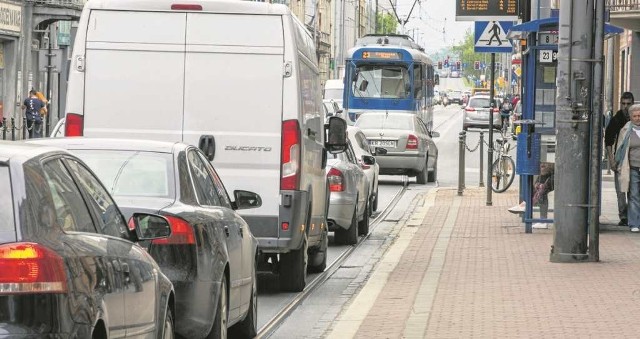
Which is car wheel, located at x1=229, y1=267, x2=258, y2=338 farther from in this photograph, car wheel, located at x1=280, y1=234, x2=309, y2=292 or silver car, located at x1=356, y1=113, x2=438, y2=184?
silver car, located at x1=356, y1=113, x2=438, y2=184

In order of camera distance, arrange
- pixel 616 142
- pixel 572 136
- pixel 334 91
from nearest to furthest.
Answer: pixel 572 136, pixel 616 142, pixel 334 91

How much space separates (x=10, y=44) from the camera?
53.8 m

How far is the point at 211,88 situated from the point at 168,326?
551cm

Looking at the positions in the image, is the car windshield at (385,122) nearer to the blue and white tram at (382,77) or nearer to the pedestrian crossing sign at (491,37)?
the pedestrian crossing sign at (491,37)

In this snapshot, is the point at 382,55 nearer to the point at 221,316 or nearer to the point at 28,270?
the point at 221,316

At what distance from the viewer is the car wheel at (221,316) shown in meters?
9.20

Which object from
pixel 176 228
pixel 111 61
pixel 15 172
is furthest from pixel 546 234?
pixel 15 172

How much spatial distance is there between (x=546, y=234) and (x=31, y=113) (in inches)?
1208

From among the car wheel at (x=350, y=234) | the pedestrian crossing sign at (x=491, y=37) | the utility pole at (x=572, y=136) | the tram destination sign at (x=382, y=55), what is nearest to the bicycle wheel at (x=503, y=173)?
the pedestrian crossing sign at (x=491, y=37)

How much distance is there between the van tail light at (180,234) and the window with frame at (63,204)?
2.24 m

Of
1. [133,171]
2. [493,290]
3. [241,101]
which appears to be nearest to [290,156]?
[241,101]

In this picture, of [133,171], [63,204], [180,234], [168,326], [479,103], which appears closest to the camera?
[63,204]

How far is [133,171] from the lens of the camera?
32.2 ft

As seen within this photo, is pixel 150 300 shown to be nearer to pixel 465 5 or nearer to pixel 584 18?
pixel 584 18
